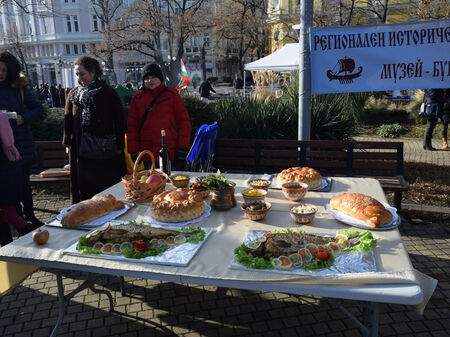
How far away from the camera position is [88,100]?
393 cm

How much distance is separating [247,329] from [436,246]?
2528 millimetres

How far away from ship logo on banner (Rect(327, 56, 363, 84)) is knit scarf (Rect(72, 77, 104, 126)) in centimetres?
268

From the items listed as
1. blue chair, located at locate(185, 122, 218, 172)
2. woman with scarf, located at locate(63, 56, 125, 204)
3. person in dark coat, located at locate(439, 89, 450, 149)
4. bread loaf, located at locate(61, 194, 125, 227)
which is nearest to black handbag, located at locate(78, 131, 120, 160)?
woman with scarf, located at locate(63, 56, 125, 204)

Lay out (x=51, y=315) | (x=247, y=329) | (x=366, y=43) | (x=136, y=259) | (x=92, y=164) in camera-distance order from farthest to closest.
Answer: (x=366, y=43) → (x=92, y=164) → (x=51, y=315) → (x=247, y=329) → (x=136, y=259)

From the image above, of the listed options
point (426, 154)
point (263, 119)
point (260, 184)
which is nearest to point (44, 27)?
point (263, 119)

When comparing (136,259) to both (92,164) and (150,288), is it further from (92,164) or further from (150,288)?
(92,164)

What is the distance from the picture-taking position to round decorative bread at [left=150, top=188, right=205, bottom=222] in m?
2.52

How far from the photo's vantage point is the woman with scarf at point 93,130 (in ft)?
12.9

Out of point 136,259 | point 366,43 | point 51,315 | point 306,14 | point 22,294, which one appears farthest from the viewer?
point 306,14

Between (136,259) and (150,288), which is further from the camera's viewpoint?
(150,288)

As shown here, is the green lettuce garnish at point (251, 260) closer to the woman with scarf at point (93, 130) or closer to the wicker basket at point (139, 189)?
the wicker basket at point (139, 189)

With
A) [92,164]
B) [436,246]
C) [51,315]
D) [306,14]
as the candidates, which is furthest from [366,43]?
[51,315]

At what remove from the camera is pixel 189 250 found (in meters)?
2.13

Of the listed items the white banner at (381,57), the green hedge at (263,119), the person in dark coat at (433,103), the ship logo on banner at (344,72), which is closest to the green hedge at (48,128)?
the green hedge at (263,119)
